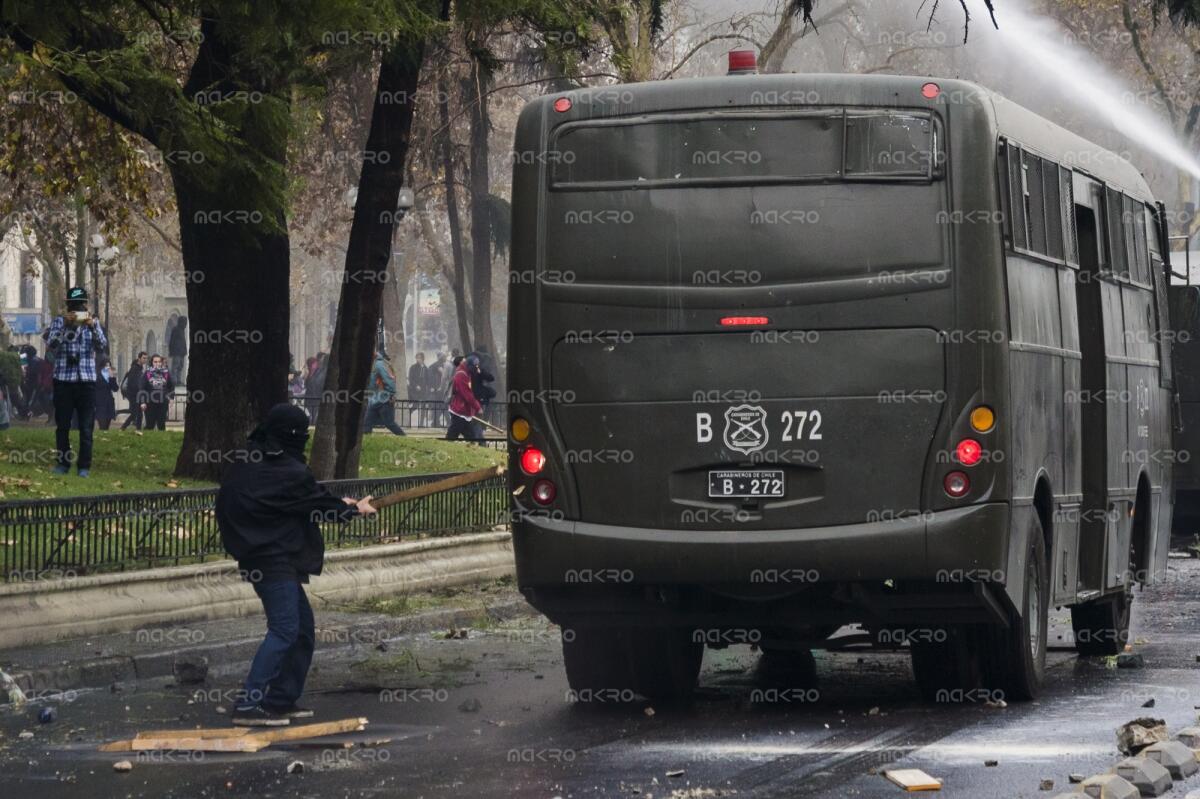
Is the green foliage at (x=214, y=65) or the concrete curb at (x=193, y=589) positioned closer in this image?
the concrete curb at (x=193, y=589)

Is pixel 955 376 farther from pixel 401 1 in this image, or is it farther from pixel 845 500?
pixel 401 1

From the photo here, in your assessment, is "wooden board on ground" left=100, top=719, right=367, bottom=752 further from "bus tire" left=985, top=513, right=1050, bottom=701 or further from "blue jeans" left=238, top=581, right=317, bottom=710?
"bus tire" left=985, top=513, right=1050, bottom=701

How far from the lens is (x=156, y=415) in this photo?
42.2 m

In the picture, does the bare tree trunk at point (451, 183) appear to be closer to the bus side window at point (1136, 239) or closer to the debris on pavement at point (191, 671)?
the bus side window at point (1136, 239)

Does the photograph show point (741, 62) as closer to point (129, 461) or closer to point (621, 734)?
point (621, 734)

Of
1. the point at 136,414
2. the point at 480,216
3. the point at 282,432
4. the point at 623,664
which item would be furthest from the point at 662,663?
the point at 480,216

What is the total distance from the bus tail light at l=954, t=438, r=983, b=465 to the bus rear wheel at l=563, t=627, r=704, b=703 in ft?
7.00

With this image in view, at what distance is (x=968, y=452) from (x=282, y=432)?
3410 mm

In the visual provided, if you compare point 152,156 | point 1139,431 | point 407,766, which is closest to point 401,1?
point 1139,431

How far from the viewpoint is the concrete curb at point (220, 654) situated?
492 inches

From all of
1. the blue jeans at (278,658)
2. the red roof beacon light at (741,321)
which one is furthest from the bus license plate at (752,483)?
the blue jeans at (278,658)

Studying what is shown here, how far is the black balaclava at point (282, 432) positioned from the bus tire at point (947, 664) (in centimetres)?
339

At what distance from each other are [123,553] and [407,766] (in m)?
5.95

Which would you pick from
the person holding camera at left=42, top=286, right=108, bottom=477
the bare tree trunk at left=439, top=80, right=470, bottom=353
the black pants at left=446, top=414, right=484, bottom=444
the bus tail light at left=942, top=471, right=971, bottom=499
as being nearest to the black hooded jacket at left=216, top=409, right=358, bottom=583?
the bus tail light at left=942, top=471, right=971, bottom=499
